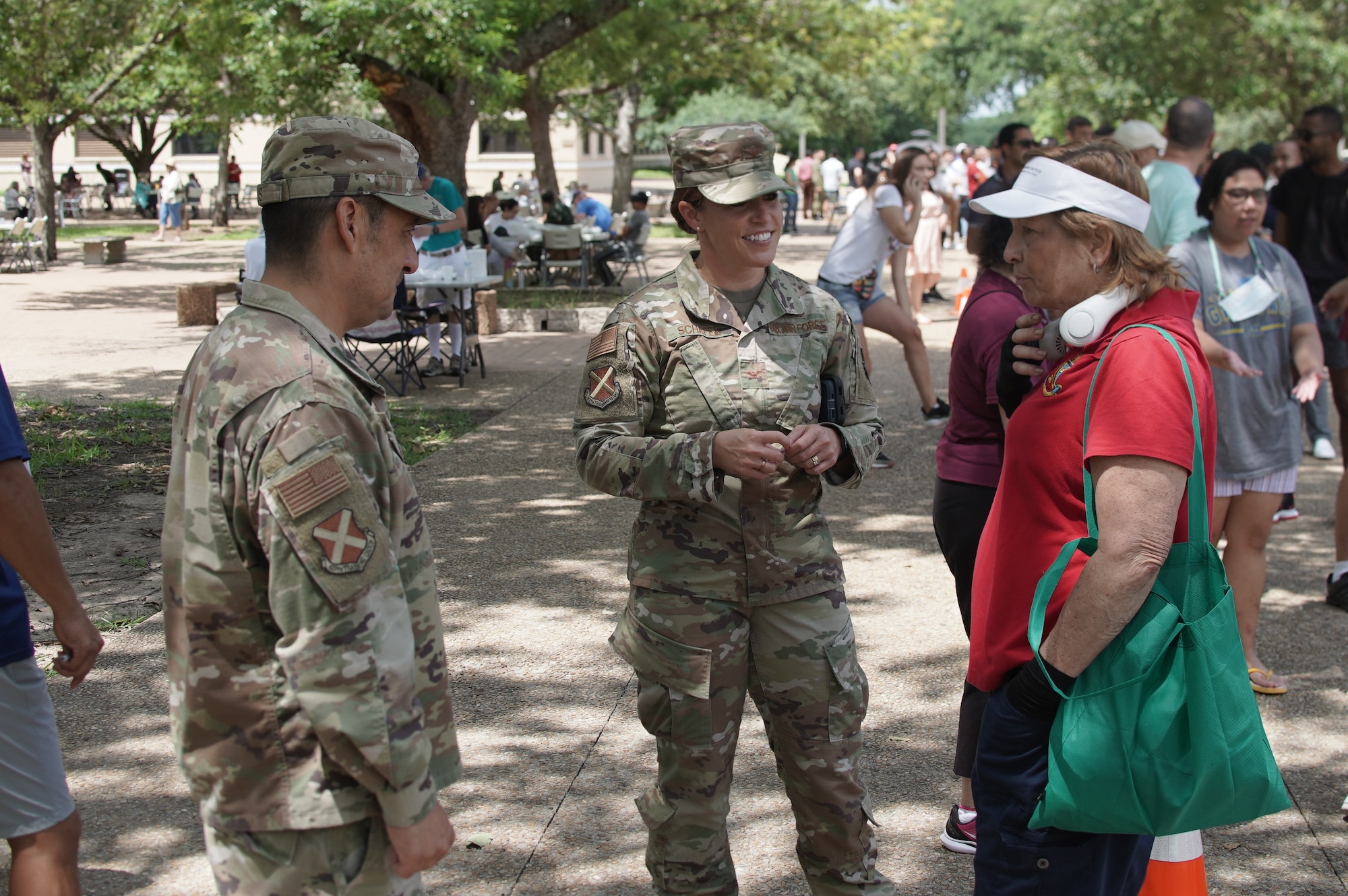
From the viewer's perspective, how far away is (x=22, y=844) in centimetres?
259

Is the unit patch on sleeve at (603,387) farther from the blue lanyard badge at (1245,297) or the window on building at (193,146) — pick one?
the window on building at (193,146)

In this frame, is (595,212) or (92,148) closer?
(595,212)

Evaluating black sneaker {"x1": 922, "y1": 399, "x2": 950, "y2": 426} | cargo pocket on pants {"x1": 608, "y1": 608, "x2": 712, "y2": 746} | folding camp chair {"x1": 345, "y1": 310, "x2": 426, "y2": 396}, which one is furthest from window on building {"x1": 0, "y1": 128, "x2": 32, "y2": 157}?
cargo pocket on pants {"x1": 608, "y1": 608, "x2": 712, "y2": 746}

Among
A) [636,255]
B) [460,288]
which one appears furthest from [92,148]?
[460,288]

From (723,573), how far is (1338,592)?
3.92 meters

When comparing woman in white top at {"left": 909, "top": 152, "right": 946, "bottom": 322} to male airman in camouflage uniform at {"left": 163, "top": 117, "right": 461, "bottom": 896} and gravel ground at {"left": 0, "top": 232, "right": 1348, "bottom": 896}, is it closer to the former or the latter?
gravel ground at {"left": 0, "top": 232, "right": 1348, "bottom": 896}

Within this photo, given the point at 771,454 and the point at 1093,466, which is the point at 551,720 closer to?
the point at 771,454

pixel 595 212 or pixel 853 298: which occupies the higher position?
pixel 595 212

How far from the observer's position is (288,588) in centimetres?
182

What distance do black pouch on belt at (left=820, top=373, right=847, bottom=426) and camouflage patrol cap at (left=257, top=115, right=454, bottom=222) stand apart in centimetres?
124

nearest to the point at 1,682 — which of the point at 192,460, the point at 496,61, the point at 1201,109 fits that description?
the point at 192,460

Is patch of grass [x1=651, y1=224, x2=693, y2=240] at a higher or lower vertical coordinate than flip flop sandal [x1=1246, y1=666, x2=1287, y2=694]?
higher

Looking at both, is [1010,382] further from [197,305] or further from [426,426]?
[197,305]

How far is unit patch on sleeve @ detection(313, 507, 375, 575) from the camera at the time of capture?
180cm
